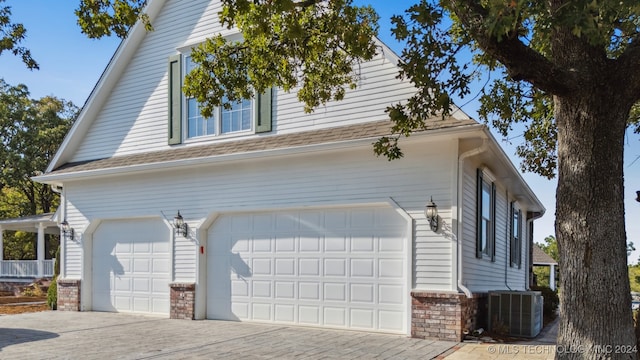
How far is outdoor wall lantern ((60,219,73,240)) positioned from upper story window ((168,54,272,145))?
4002mm

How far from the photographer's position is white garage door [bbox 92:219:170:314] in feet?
Answer: 42.0

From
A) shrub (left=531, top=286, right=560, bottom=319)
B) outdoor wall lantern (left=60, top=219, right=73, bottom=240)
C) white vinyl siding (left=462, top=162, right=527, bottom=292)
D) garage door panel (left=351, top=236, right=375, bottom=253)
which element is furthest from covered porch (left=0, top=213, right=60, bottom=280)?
shrub (left=531, top=286, right=560, bottom=319)

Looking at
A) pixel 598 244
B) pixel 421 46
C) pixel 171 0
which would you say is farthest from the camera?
pixel 171 0

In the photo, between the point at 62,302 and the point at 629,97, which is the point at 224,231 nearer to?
the point at 62,302

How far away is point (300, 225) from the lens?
11.0 metres

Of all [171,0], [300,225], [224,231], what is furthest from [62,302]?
[171,0]

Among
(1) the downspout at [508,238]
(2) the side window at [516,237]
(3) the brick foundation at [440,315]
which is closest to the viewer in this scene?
(3) the brick foundation at [440,315]

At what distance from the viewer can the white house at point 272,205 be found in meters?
9.51

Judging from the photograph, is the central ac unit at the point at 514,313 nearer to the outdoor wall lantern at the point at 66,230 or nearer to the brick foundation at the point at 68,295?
the brick foundation at the point at 68,295

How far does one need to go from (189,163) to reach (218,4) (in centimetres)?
406

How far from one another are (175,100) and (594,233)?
417 inches

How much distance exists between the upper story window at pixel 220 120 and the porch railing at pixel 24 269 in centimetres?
1377

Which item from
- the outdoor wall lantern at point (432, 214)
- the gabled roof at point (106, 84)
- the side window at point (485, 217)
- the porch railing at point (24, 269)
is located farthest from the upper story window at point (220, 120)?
the porch railing at point (24, 269)

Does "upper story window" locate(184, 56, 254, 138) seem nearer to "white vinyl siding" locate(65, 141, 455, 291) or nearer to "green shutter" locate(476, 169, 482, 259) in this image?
"white vinyl siding" locate(65, 141, 455, 291)
